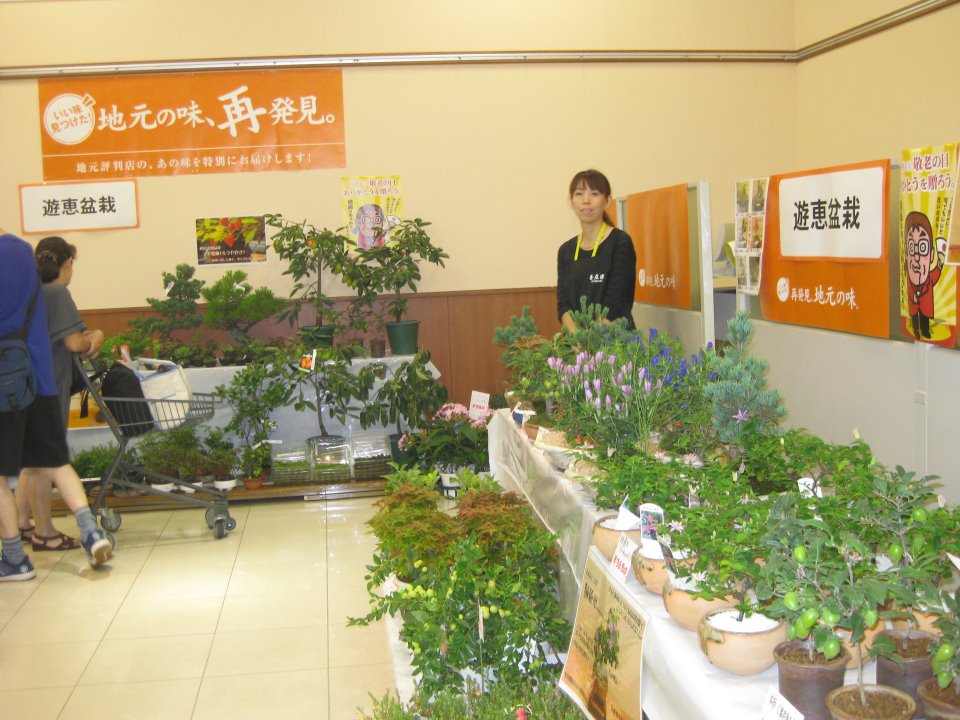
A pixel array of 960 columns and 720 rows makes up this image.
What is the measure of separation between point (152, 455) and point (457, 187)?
286 centimetres

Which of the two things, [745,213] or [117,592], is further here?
[117,592]

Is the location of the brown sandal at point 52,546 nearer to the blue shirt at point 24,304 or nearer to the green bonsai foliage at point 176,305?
the blue shirt at point 24,304

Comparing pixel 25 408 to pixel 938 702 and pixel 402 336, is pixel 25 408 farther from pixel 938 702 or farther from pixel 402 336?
pixel 938 702

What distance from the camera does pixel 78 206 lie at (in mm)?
6746

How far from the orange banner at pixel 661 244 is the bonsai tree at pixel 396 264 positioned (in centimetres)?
170

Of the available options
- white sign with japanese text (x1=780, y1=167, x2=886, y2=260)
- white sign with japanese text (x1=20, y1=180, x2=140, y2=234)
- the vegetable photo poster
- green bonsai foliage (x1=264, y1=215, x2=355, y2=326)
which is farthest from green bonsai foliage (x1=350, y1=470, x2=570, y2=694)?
white sign with japanese text (x1=20, y1=180, x2=140, y2=234)

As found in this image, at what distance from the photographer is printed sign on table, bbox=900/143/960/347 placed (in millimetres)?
2727

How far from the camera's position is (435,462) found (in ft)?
18.1

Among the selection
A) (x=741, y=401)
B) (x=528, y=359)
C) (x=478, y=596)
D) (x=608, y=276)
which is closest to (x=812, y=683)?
(x=741, y=401)

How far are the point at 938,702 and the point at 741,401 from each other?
1143 mm

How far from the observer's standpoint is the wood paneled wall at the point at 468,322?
23.1 ft

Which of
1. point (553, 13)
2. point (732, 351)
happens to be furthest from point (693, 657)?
point (553, 13)

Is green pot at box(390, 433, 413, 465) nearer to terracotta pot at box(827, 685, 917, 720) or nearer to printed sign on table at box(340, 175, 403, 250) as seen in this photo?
printed sign on table at box(340, 175, 403, 250)

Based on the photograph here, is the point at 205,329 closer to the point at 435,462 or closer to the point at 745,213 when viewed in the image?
the point at 435,462
